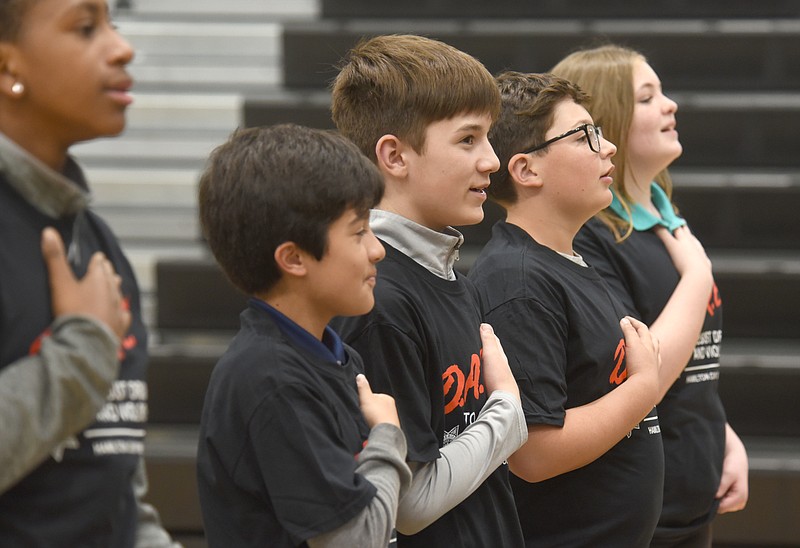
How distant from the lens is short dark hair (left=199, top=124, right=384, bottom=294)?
1189 mm

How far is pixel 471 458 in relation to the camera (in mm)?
1319

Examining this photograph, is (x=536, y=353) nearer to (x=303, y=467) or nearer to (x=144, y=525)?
(x=303, y=467)

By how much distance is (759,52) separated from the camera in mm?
3721

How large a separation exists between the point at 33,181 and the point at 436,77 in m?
0.64

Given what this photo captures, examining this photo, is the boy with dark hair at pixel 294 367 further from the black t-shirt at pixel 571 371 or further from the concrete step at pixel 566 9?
the concrete step at pixel 566 9

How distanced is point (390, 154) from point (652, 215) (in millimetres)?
644

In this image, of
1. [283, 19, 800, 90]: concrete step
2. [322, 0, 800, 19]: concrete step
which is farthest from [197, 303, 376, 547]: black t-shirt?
[322, 0, 800, 19]: concrete step

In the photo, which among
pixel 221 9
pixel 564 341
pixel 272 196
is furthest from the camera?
pixel 221 9

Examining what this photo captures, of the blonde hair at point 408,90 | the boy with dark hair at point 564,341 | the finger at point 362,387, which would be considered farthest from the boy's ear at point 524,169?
the finger at point 362,387

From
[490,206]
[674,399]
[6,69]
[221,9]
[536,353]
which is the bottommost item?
[490,206]

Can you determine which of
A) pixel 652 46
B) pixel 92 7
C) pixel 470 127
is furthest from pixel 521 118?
pixel 652 46

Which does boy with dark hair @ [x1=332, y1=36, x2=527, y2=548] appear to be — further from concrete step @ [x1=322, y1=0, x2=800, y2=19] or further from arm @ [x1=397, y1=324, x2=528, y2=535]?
concrete step @ [x1=322, y1=0, x2=800, y2=19]

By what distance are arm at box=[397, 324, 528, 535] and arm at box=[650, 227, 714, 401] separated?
0.36 m

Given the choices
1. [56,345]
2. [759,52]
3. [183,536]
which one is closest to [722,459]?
[56,345]
